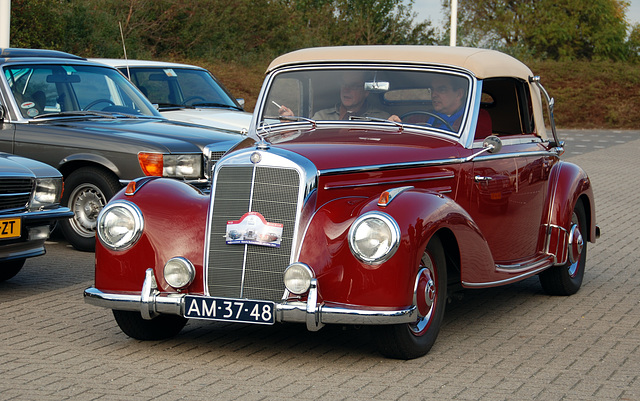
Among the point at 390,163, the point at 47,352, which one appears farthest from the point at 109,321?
the point at 390,163

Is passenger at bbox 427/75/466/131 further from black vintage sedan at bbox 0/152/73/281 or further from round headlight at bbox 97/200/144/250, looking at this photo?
black vintage sedan at bbox 0/152/73/281

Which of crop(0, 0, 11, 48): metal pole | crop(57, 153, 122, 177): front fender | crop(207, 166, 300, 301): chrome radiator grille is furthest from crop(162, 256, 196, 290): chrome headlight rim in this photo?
crop(0, 0, 11, 48): metal pole

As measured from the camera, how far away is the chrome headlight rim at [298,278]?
5.16 metres

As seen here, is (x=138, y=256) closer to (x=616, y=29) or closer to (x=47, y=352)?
(x=47, y=352)

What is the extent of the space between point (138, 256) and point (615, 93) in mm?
32620

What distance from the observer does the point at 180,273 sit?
5426 mm

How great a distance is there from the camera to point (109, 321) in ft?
21.3

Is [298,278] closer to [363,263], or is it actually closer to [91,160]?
[363,263]

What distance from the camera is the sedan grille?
705cm

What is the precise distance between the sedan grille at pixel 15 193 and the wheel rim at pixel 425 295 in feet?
11.0

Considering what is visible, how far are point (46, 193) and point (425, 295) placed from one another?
3532 mm

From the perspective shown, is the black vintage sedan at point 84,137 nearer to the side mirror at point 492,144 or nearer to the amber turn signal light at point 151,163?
the amber turn signal light at point 151,163

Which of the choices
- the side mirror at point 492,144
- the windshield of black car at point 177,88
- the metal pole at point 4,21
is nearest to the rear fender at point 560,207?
the side mirror at point 492,144

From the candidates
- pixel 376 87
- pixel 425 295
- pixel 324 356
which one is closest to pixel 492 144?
pixel 376 87
